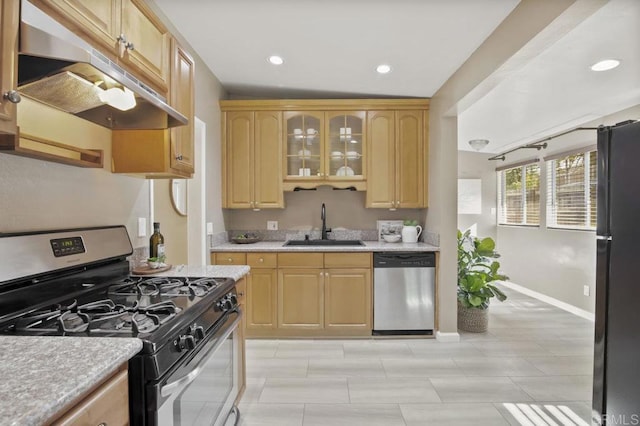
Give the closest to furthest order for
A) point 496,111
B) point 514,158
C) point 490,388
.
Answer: point 490,388 < point 496,111 < point 514,158

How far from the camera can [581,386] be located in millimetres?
2500

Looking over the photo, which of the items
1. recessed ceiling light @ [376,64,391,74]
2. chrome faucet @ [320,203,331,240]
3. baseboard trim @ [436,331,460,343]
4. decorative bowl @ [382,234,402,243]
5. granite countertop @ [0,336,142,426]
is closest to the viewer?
granite countertop @ [0,336,142,426]

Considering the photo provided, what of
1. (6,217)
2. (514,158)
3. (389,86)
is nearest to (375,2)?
(389,86)

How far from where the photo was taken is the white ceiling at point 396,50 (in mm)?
2229

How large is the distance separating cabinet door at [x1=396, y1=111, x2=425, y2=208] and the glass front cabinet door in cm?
40

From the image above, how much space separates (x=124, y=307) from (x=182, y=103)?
48.6 inches

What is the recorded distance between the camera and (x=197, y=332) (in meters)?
1.30

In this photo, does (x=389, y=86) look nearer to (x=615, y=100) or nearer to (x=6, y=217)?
(x=615, y=100)

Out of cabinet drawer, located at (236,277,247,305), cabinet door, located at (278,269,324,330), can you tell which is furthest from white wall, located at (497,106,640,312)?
cabinet drawer, located at (236,277,247,305)

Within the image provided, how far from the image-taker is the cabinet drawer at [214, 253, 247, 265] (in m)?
3.37

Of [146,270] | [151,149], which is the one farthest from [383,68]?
[146,270]

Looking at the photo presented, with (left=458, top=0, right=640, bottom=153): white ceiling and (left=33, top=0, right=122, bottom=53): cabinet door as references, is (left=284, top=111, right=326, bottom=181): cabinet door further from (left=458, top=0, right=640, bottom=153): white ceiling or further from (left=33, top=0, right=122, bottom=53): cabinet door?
(left=33, top=0, right=122, bottom=53): cabinet door

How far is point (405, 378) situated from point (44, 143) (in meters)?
2.65

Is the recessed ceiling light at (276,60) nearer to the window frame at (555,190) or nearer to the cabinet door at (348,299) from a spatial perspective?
the cabinet door at (348,299)
